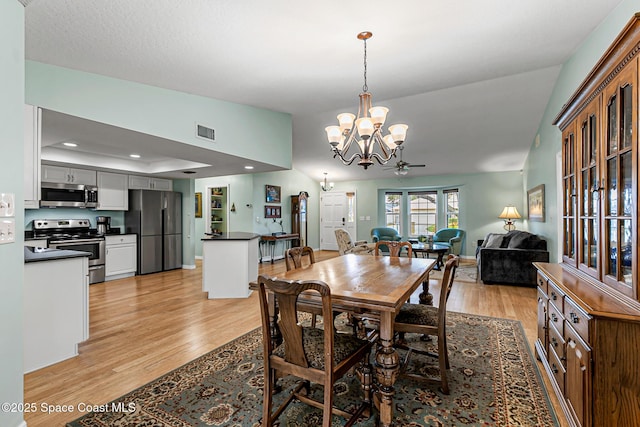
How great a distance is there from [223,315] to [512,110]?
524 cm

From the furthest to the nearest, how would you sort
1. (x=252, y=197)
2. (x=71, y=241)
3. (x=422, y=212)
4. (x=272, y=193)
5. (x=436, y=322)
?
1. (x=422, y=212)
2. (x=272, y=193)
3. (x=252, y=197)
4. (x=71, y=241)
5. (x=436, y=322)

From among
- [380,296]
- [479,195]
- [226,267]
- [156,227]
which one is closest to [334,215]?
[479,195]

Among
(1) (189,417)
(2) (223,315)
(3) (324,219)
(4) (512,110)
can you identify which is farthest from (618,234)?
(3) (324,219)

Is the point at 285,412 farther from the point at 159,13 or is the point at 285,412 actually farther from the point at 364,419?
the point at 159,13

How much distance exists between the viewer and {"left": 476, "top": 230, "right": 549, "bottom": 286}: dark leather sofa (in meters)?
4.96

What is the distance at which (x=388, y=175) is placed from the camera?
29.0ft

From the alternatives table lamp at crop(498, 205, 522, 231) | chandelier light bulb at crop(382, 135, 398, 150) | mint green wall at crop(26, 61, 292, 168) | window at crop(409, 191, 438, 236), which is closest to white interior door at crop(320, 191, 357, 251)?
window at crop(409, 191, 438, 236)

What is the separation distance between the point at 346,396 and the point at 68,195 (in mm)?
5456

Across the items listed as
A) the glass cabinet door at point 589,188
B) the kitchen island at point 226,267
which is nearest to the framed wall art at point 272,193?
the kitchen island at point 226,267

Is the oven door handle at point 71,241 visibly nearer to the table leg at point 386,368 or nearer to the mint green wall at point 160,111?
the mint green wall at point 160,111

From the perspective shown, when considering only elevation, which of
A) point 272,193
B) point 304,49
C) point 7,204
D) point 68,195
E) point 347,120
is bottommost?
point 7,204

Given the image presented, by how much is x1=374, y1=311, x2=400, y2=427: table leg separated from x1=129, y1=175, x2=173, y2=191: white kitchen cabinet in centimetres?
592

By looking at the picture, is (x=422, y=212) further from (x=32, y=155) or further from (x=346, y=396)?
(x=32, y=155)

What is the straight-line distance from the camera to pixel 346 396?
6.65 ft
